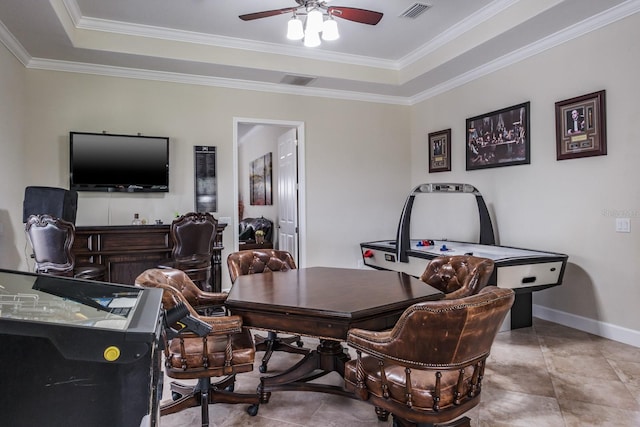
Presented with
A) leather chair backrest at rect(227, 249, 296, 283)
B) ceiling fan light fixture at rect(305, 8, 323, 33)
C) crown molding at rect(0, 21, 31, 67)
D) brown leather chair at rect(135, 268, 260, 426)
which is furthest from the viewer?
crown molding at rect(0, 21, 31, 67)

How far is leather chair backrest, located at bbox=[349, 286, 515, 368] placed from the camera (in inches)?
58.5

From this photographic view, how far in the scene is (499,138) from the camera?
4590mm

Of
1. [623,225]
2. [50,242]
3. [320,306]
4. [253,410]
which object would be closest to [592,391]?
[623,225]

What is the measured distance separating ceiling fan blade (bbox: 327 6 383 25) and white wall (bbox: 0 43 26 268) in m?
3.09

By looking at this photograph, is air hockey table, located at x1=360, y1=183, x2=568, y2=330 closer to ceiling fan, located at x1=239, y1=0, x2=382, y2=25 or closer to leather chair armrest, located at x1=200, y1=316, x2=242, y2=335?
ceiling fan, located at x1=239, y1=0, x2=382, y2=25

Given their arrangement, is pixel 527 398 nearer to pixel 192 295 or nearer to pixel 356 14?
pixel 192 295

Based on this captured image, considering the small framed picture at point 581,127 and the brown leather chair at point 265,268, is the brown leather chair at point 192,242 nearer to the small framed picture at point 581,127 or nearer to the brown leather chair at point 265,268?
the brown leather chair at point 265,268

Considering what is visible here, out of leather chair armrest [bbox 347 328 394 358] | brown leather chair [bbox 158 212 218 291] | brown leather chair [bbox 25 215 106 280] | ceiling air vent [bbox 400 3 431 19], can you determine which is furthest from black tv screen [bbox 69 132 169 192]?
leather chair armrest [bbox 347 328 394 358]

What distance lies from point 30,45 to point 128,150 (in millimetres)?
1312

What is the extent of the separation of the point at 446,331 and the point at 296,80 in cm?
430

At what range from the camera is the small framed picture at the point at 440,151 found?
17.7 ft

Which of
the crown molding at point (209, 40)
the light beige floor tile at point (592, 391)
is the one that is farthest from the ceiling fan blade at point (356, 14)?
the light beige floor tile at point (592, 391)

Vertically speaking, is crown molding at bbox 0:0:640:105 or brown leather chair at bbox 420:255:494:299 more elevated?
crown molding at bbox 0:0:640:105

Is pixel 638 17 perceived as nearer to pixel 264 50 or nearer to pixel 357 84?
pixel 357 84
